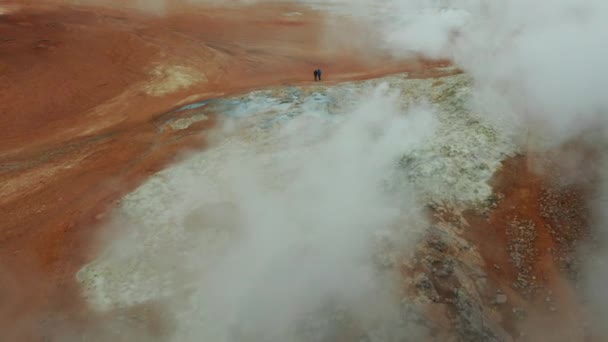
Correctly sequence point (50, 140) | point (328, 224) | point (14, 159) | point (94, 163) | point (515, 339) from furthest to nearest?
1. point (50, 140)
2. point (14, 159)
3. point (94, 163)
4. point (328, 224)
5. point (515, 339)

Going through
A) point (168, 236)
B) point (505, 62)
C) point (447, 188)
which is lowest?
point (168, 236)

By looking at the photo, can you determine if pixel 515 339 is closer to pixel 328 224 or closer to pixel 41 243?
pixel 328 224

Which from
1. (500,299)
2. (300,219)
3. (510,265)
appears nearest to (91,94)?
(300,219)

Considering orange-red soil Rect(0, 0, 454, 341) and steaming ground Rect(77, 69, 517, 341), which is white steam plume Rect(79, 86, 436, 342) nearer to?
steaming ground Rect(77, 69, 517, 341)

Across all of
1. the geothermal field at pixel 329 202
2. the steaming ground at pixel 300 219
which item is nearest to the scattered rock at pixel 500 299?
the geothermal field at pixel 329 202

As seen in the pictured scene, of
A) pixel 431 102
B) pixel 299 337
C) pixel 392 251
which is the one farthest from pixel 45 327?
pixel 431 102
